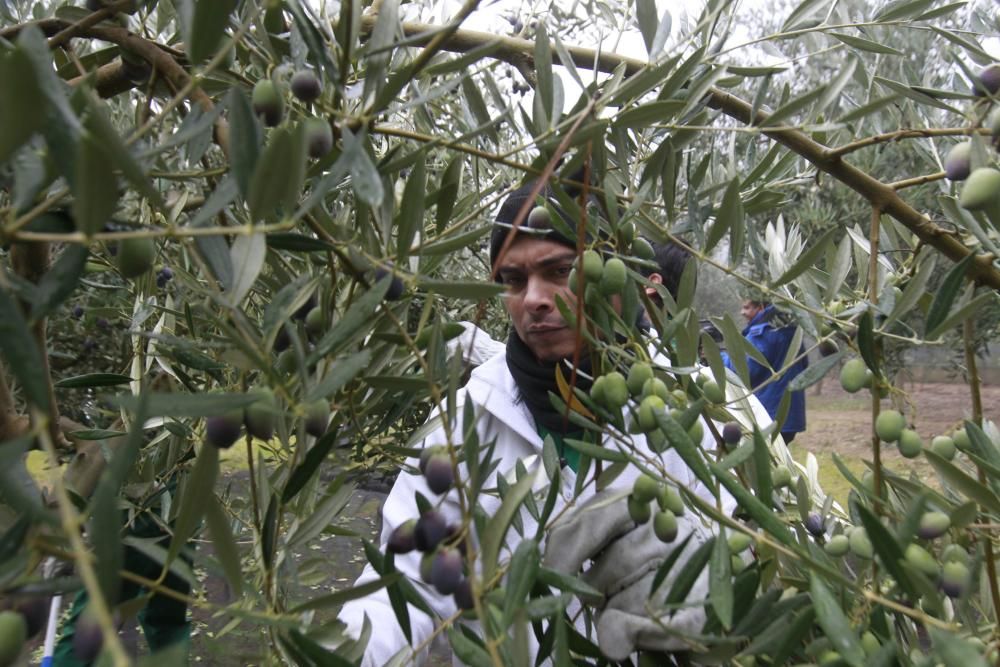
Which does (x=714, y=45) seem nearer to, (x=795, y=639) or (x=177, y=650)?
(x=795, y=639)

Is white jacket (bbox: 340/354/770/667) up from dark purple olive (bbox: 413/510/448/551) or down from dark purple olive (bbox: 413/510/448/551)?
down

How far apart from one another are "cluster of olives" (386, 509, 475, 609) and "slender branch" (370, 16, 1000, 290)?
1.22 ft

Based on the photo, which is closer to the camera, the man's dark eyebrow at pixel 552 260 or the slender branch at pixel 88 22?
the slender branch at pixel 88 22

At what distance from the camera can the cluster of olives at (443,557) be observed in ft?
1.55

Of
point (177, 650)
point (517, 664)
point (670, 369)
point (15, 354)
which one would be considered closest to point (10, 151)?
point (15, 354)

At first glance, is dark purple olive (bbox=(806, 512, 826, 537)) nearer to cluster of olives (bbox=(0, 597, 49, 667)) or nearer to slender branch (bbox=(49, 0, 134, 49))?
cluster of olives (bbox=(0, 597, 49, 667))

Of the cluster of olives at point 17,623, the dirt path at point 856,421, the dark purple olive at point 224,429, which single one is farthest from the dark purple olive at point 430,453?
the dirt path at point 856,421

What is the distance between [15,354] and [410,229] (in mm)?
273

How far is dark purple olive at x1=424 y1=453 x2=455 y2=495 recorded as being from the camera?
498 millimetres

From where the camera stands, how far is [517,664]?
454 mm

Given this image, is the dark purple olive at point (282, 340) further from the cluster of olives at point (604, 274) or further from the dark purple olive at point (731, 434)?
the dark purple olive at point (731, 434)

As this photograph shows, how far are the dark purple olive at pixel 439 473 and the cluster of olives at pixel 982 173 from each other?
419 mm

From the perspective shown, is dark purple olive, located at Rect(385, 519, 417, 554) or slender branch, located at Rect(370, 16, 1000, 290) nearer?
dark purple olive, located at Rect(385, 519, 417, 554)

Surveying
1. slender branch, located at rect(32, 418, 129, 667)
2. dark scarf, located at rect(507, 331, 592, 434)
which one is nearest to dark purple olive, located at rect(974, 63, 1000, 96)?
slender branch, located at rect(32, 418, 129, 667)
